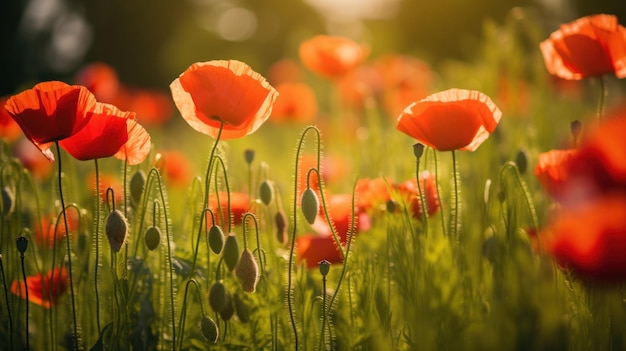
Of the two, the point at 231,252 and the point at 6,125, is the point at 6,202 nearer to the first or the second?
the point at 6,125

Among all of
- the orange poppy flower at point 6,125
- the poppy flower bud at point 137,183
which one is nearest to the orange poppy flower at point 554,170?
the poppy flower bud at point 137,183

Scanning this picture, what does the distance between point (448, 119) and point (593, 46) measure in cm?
51

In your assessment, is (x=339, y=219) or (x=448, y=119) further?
(x=339, y=219)

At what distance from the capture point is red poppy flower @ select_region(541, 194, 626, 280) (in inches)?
35.2

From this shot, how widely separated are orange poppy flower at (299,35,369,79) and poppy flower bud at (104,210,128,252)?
70.7 inches

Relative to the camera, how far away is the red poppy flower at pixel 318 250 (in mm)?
1813

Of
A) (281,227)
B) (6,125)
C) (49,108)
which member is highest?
(6,125)

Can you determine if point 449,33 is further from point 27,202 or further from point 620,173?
point 620,173

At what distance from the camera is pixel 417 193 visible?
1.79m

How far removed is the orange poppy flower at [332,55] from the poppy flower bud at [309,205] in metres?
1.59

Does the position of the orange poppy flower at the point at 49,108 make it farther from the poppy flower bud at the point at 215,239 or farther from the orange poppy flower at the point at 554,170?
the orange poppy flower at the point at 554,170

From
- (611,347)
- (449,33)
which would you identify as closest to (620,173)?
(611,347)

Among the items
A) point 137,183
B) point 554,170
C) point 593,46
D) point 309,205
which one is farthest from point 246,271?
point 593,46

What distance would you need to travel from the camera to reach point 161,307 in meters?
1.80
